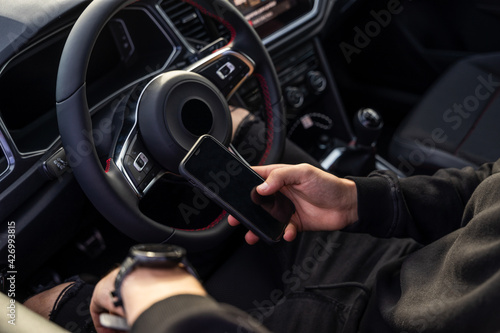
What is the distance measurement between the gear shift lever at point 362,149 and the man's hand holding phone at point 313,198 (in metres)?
0.57

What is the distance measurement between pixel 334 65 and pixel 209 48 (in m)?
1.04

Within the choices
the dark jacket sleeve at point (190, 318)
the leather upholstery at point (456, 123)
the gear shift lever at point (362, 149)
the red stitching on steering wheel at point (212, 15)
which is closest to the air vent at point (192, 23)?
the red stitching on steering wheel at point (212, 15)

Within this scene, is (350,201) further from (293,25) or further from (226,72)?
(293,25)

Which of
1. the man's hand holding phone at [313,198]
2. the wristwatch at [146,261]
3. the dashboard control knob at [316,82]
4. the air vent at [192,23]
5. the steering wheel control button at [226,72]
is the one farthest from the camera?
the dashboard control knob at [316,82]

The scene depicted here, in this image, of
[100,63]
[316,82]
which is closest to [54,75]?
[100,63]

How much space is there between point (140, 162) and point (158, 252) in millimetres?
310

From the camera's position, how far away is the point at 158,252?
55 centimetres

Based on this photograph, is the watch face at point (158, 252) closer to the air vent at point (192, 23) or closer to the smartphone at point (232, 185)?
the smartphone at point (232, 185)

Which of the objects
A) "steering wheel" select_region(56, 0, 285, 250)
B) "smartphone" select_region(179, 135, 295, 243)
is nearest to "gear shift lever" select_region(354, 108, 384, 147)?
"steering wheel" select_region(56, 0, 285, 250)

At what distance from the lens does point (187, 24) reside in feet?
3.77

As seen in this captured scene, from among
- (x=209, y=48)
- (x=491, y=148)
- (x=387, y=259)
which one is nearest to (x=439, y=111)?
(x=491, y=148)

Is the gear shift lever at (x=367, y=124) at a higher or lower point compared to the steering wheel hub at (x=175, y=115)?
lower

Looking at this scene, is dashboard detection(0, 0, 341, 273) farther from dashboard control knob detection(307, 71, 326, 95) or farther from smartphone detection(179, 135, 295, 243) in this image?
dashboard control knob detection(307, 71, 326, 95)

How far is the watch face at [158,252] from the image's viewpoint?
54cm
